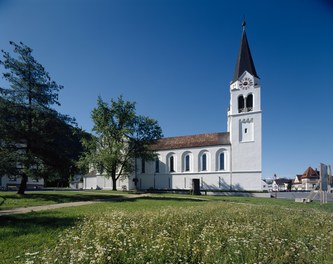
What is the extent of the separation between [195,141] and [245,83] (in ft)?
46.8

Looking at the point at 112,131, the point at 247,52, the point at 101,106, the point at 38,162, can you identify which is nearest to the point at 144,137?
the point at 112,131

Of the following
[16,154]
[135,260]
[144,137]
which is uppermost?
[144,137]

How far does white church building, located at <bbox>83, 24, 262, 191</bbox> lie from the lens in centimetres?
4100

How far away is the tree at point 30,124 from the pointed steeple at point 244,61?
3301cm

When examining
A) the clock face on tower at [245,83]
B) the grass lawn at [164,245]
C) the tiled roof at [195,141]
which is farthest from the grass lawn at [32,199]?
the clock face on tower at [245,83]

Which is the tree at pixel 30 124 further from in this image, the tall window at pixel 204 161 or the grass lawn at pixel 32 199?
the tall window at pixel 204 161

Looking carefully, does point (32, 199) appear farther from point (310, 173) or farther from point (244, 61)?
point (310, 173)

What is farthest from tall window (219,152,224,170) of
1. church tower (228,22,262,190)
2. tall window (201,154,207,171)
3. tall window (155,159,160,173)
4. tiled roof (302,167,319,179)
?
tiled roof (302,167,319,179)

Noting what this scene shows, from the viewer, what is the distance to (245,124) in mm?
42812

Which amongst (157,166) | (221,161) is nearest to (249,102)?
(221,161)

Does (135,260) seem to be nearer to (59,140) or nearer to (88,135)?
(59,140)

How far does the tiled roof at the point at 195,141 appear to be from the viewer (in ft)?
147

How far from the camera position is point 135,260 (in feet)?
14.8

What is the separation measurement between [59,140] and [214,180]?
96.2ft
